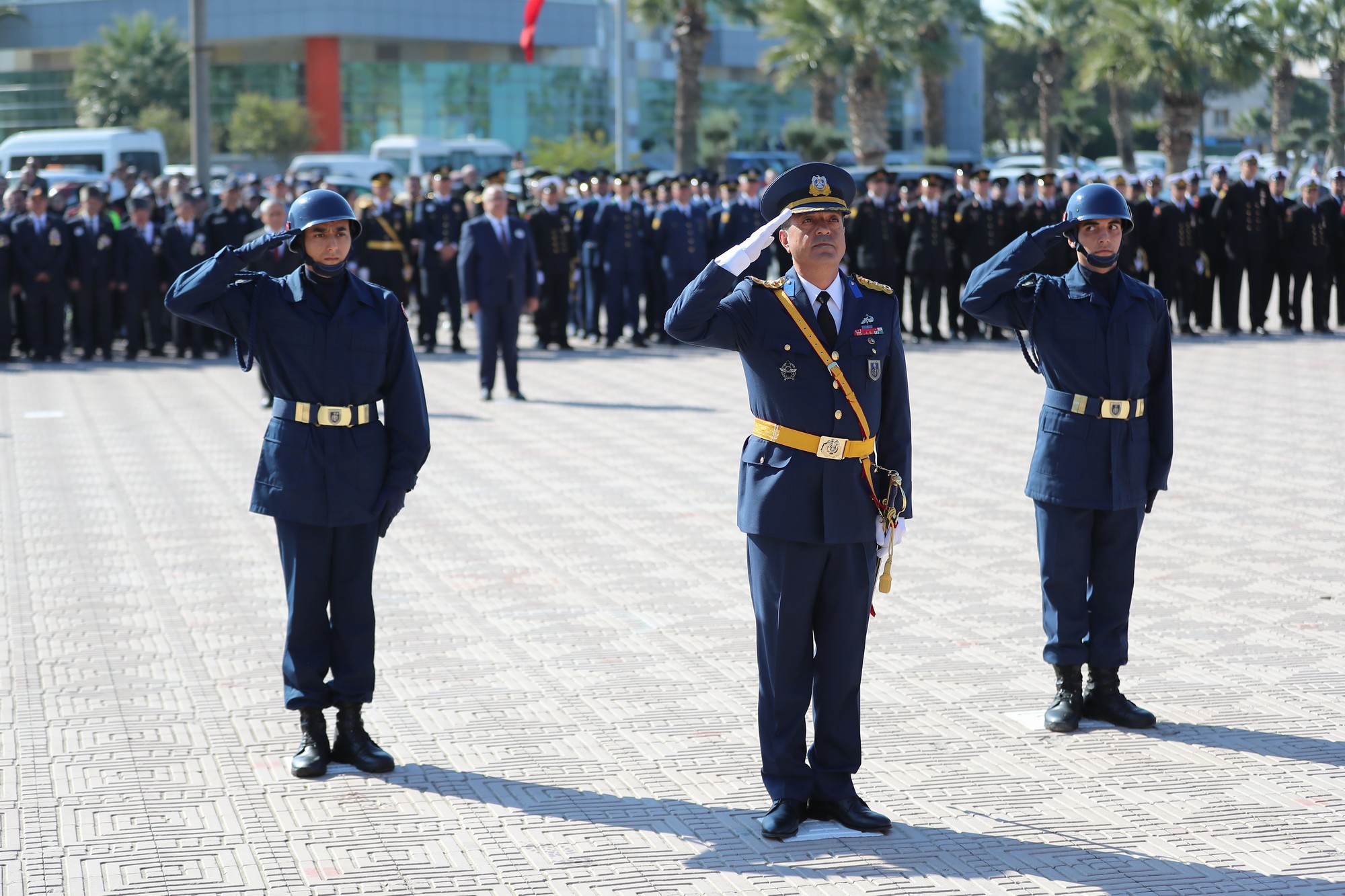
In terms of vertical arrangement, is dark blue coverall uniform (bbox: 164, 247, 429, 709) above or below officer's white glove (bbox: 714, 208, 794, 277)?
below

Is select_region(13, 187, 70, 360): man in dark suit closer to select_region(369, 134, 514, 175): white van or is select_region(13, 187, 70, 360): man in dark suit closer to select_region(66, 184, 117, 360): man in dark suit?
select_region(66, 184, 117, 360): man in dark suit

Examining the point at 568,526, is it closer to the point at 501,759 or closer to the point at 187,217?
the point at 501,759

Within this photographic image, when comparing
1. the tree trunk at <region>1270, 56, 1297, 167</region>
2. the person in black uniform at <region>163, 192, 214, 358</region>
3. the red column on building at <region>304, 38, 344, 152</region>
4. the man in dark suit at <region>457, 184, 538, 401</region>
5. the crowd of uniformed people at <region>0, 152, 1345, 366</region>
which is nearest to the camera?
the man in dark suit at <region>457, 184, 538, 401</region>

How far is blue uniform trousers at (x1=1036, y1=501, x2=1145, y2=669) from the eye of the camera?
6125mm

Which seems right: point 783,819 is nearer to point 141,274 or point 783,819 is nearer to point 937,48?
point 141,274

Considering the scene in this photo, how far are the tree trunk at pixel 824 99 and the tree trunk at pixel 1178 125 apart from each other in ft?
33.9

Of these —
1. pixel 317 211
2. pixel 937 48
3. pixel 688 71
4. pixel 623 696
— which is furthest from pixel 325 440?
pixel 937 48

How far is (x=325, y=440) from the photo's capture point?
5598 mm

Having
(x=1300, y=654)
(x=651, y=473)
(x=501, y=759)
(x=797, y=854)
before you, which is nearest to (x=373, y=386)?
(x=501, y=759)

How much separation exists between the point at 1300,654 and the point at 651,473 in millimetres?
5377

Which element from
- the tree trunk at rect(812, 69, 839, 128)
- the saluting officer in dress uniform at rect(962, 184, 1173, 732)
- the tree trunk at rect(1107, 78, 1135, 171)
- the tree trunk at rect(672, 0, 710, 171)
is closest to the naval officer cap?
the saluting officer in dress uniform at rect(962, 184, 1173, 732)

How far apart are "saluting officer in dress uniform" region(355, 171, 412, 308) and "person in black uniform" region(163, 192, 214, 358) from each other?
1.82 m

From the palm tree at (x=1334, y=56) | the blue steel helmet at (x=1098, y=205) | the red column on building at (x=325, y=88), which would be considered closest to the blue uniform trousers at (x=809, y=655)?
the blue steel helmet at (x=1098, y=205)

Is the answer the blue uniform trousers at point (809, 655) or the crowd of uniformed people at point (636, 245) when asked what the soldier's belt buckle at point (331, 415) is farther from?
the crowd of uniformed people at point (636, 245)
